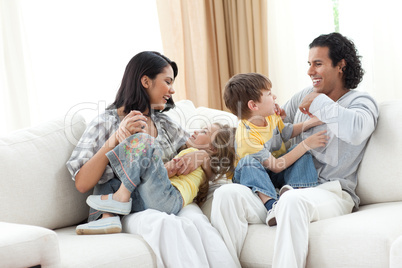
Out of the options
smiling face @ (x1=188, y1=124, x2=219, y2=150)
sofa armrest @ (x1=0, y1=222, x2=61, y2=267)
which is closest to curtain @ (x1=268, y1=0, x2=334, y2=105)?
smiling face @ (x1=188, y1=124, x2=219, y2=150)

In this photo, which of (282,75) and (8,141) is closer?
(8,141)

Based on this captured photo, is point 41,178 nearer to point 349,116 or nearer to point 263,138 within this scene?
point 263,138

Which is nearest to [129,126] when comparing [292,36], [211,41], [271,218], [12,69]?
[271,218]

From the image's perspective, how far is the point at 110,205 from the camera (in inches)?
74.8

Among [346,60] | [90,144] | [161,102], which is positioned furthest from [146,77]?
[346,60]

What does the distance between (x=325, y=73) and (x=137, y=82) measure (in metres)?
0.86

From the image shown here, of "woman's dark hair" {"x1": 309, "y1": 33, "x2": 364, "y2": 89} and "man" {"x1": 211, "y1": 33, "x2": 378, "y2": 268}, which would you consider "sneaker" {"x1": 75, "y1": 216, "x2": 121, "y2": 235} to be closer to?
"man" {"x1": 211, "y1": 33, "x2": 378, "y2": 268}

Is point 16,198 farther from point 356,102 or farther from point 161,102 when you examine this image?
point 356,102

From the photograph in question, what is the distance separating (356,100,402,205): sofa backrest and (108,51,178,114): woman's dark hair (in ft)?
3.31

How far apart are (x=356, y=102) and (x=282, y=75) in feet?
→ 4.99

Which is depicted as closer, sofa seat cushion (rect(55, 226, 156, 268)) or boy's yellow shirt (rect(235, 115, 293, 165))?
sofa seat cushion (rect(55, 226, 156, 268))

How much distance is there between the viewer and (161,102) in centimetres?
228

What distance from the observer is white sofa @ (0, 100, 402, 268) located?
147 centimetres

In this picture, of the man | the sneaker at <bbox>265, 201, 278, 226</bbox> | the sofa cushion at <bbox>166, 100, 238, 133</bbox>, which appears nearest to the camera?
the man
